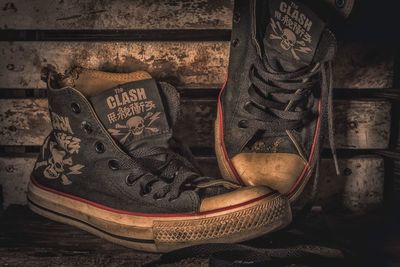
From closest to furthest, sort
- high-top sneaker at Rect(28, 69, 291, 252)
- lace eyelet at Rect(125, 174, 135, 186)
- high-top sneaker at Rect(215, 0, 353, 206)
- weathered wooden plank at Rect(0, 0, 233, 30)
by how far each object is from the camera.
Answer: high-top sneaker at Rect(28, 69, 291, 252) < lace eyelet at Rect(125, 174, 135, 186) < high-top sneaker at Rect(215, 0, 353, 206) < weathered wooden plank at Rect(0, 0, 233, 30)

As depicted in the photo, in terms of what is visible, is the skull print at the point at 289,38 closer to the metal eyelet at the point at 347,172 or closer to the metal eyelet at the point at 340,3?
the metal eyelet at the point at 340,3

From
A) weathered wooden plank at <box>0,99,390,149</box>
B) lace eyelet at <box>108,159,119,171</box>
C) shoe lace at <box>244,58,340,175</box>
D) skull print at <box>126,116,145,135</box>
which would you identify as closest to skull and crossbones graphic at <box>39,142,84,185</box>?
lace eyelet at <box>108,159,119,171</box>

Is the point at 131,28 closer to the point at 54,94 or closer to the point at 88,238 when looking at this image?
the point at 54,94

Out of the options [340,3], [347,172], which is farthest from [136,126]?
[347,172]

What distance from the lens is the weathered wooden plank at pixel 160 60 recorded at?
1.88 m

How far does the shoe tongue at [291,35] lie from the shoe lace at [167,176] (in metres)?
0.46

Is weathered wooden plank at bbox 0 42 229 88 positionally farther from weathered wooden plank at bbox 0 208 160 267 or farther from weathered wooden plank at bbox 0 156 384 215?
weathered wooden plank at bbox 0 208 160 267

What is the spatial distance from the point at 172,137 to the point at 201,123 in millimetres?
271

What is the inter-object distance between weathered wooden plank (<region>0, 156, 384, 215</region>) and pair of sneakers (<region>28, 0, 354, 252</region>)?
31cm

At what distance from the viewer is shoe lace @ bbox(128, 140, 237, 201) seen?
4.74 ft

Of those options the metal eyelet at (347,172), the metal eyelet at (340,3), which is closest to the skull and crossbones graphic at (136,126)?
the metal eyelet at (340,3)

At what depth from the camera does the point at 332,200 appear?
1.97m

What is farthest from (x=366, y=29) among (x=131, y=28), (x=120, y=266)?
→ (x=120, y=266)

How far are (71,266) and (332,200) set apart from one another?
1.11 metres
